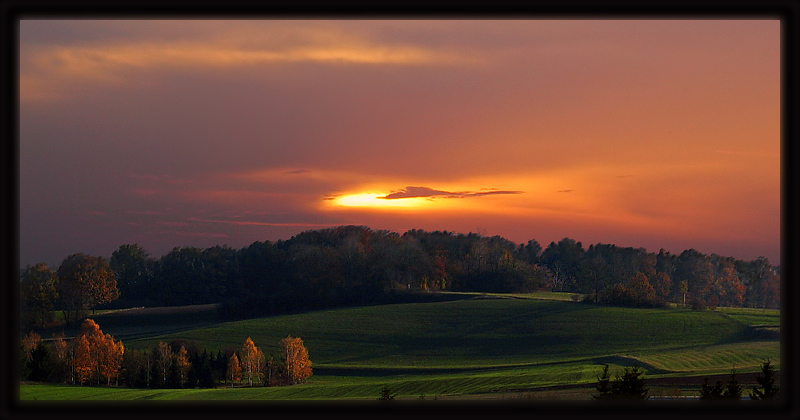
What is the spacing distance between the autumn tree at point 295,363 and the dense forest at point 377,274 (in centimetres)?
3004

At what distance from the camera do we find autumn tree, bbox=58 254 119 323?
3246 inches

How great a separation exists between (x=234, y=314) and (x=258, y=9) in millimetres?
91045

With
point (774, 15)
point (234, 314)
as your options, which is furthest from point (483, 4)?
point (234, 314)

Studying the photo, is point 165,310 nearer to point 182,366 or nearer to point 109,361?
point 109,361

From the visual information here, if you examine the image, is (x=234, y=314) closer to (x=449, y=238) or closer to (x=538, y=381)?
(x=449, y=238)

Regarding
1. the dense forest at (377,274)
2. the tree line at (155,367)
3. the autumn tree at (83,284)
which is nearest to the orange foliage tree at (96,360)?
the tree line at (155,367)

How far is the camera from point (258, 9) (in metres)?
3.37

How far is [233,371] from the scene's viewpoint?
57562 mm

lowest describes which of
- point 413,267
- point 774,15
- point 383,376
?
point 383,376

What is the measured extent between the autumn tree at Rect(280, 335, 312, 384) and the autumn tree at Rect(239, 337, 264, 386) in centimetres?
205

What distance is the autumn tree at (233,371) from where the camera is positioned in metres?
57.3

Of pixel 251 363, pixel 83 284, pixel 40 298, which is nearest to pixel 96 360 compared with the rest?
pixel 251 363

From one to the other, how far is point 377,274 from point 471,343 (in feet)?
88.6

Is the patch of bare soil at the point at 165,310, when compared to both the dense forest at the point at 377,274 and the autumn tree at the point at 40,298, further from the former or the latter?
the autumn tree at the point at 40,298
